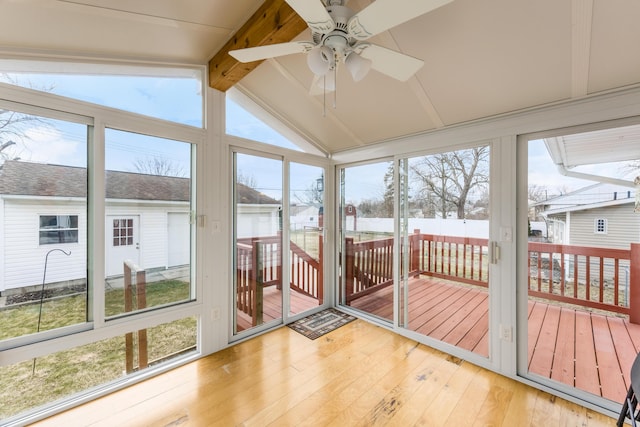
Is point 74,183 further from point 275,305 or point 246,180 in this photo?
point 275,305

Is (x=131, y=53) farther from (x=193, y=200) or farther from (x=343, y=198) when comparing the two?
(x=343, y=198)

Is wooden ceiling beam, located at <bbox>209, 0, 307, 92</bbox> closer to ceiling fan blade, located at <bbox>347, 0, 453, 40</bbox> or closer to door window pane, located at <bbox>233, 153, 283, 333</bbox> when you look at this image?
ceiling fan blade, located at <bbox>347, 0, 453, 40</bbox>

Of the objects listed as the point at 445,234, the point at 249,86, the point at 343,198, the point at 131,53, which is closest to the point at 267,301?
the point at 343,198

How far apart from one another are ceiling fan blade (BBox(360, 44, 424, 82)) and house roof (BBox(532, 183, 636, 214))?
1589 mm

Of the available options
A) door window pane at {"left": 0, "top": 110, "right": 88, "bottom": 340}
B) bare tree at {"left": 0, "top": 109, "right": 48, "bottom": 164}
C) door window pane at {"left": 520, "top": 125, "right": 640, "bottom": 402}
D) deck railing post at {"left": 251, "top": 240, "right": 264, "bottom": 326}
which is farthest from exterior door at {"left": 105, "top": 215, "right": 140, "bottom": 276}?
door window pane at {"left": 520, "top": 125, "right": 640, "bottom": 402}

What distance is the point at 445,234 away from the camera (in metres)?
2.64

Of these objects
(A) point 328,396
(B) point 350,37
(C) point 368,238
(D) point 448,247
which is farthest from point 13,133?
(D) point 448,247

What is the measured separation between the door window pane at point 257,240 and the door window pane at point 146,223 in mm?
498

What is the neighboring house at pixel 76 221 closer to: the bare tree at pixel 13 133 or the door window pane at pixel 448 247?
the bare tree at pixel 13 133

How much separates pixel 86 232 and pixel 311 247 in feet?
7.21

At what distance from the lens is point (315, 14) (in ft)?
3.65

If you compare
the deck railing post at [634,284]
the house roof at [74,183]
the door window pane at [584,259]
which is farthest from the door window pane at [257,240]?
the deck railing post at [634,284]

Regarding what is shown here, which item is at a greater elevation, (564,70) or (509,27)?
(509,27)

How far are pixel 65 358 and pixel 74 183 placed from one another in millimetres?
1212
